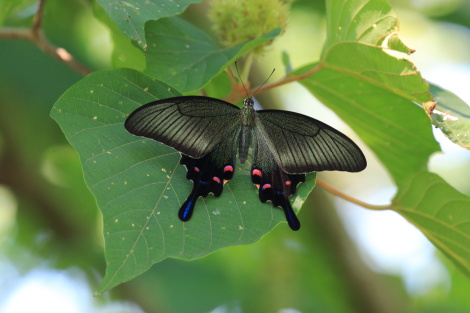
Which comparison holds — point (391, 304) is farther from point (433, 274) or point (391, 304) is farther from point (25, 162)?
point (25, 162)

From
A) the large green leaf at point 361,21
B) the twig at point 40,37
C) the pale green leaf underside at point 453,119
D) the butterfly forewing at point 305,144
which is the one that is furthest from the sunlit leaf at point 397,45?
the twig at point 40,37

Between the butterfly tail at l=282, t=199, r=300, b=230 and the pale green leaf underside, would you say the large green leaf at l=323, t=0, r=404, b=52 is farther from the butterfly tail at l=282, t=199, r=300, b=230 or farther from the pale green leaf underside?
the butterfly tail at l=282, t=199, r=300, b=230

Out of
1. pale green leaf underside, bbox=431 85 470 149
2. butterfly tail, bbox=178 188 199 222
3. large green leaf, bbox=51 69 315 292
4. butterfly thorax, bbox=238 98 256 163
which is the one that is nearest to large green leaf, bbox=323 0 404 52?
pale green leaf underside, bbox=431 85 470 149

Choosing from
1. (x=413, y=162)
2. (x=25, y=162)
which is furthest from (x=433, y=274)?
(x=25, y=162)

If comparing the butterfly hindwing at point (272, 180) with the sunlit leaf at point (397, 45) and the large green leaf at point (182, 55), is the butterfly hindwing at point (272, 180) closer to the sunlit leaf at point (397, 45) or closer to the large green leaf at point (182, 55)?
the large green leaf at point (182, 55)

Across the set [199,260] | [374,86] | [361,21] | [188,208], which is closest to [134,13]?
[188,208]

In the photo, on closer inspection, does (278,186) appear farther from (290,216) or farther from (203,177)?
(203,177)
